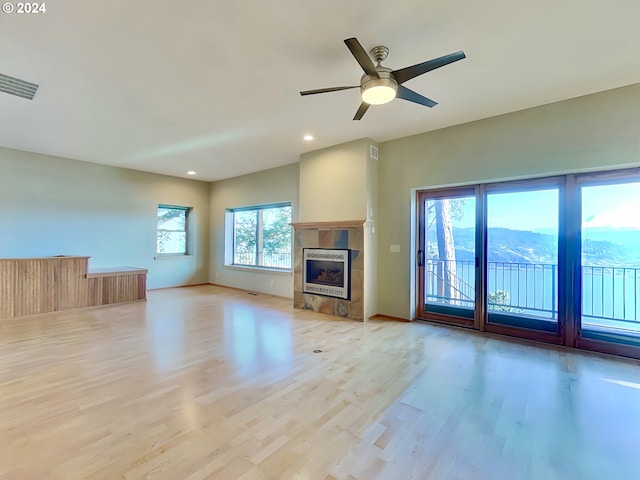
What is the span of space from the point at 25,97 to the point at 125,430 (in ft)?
12.2

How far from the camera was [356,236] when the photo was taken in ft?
15.2

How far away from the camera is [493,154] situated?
12.6 ft

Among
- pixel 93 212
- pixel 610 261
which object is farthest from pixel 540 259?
pixel 93 212

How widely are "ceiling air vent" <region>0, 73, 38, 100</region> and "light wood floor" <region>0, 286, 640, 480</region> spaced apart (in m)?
2.77

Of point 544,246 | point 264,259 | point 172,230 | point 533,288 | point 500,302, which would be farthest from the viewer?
point 172,230

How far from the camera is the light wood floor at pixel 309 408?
164 centimetres

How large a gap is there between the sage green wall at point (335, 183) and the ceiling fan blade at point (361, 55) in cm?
235

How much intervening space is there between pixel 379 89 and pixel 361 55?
40 cm

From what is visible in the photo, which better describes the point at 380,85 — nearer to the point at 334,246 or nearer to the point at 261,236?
the point at 334,246

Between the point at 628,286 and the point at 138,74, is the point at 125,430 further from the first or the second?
the point at 628,286

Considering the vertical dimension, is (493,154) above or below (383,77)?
below

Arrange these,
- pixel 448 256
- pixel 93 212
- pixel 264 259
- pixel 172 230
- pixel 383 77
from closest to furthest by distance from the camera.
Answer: pixel 383 77 < pixel 448 256 < pixel 93 212 < pixel 264 259 < pixel 172 230

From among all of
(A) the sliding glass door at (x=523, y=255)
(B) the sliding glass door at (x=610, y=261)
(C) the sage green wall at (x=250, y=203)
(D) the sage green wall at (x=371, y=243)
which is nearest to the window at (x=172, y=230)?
(C) the sage green wall at (x=250, y=203)

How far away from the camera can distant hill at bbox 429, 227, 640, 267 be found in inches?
128
